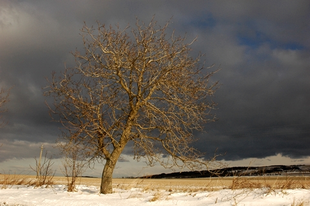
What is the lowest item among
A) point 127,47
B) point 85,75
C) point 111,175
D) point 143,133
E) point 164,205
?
point 164,205

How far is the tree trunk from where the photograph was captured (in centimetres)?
895

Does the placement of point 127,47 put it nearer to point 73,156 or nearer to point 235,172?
point 73,156

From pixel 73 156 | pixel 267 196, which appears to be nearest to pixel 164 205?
pixel 267 196

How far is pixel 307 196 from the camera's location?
7340 millimetres

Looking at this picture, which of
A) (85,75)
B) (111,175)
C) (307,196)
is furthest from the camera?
(85,75)

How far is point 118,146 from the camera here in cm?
926

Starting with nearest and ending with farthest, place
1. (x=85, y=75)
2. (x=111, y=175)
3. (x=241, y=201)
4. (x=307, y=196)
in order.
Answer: (x=241, y=201) < (x=307, y=196) < (x=111, y=175) < (x=85, y=75)

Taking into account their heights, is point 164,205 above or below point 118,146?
below

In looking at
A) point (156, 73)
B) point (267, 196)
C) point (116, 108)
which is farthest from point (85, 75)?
point (267, 196)

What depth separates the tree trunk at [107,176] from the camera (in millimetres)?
8945

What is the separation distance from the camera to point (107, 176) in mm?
9023

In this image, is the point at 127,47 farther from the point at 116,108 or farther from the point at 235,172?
the point at 235,172

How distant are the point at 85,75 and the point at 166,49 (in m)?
3.01

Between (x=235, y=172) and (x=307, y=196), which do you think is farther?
(x=235, y=172)
